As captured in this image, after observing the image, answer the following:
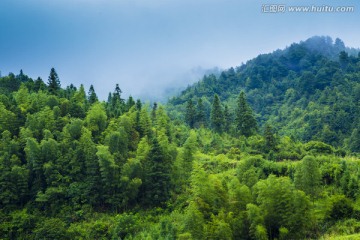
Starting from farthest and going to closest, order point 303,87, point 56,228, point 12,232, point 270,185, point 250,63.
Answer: point 250,63 → point 303,87 → point 12,232 → point 56,228 → point 270,185

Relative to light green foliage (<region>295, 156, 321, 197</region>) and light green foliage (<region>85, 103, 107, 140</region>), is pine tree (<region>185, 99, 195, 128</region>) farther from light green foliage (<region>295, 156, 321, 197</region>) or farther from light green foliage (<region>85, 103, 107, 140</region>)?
light green foliage (<region>295, 156, 321, 197</region>)

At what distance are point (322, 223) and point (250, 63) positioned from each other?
9241cm

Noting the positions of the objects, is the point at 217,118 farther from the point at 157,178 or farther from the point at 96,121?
the point at 157,178

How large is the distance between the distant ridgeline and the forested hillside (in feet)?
1.12

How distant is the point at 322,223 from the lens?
25359 mm

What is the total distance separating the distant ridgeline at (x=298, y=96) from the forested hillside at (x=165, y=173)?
342 mm

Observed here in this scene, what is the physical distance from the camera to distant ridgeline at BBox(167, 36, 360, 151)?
2189 inches

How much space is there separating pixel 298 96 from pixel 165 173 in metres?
42.6

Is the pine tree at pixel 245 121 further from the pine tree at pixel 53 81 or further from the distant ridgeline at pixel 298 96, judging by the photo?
the pine tree at pixel 53 81

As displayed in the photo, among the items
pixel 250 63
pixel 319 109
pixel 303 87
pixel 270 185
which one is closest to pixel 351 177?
pixel 270 185

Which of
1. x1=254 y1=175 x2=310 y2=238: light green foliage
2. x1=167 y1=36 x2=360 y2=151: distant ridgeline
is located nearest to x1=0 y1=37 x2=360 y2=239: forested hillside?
x1=254 y1=175 x2=310 y2=238: light green foliage

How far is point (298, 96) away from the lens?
71.1m

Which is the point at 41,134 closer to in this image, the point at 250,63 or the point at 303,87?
the point at 303,87

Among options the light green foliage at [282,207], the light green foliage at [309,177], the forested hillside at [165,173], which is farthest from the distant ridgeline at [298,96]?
the light green foliage at [282,207]
